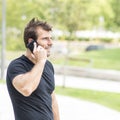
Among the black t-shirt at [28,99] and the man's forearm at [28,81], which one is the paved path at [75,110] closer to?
the black t-shirt at [28,99]

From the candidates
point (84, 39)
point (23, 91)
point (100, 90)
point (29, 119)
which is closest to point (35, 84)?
point (23, 91)

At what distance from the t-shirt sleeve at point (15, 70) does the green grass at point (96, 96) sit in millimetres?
7384

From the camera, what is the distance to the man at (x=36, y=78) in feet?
11.1

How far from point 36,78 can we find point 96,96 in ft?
30.9

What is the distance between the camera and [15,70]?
3473mm

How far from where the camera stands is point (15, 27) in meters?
19.3

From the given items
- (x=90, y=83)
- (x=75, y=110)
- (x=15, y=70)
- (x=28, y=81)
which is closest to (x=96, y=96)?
(x=75, y=110)

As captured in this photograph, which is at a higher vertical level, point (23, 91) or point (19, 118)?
point (23, 91)

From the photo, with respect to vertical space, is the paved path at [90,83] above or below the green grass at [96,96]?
below

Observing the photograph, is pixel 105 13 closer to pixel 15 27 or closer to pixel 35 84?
pixel 15 27

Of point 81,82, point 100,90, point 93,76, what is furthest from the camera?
point 93,76

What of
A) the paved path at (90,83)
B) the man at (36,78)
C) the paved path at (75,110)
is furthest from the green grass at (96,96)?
the man at (36,78)

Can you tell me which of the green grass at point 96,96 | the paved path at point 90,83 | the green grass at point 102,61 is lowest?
the green grass at point 102,61

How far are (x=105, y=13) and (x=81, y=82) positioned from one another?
23.7 m
